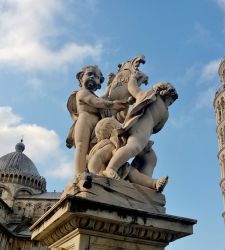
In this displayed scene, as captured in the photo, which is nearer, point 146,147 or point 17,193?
point 146,147

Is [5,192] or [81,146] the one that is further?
[5,192]

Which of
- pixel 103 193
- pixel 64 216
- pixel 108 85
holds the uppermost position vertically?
pixel 108 85

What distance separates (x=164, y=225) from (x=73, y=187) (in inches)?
40.8

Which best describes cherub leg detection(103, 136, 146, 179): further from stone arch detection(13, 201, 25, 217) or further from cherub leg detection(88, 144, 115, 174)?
stone arch detection(13, 201, 25, 217)

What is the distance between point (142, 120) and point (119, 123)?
1.11ft

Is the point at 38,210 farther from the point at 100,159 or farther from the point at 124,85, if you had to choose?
the point at 100,159

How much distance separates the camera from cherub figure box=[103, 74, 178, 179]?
453 cm

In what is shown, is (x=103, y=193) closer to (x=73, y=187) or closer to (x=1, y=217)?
(x=73, y=187)

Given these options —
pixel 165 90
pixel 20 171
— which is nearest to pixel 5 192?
pixel 20 171

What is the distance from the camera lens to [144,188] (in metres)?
4.47

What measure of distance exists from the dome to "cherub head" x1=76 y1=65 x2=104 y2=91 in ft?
210

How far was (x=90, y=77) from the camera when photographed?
18.0 feet

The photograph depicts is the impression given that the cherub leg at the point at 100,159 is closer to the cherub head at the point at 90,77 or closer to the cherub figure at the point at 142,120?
the cherub figure at the point at 142,120

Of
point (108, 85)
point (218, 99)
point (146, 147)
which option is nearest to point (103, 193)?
point (146, 147)
